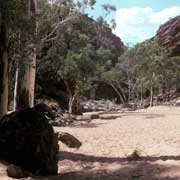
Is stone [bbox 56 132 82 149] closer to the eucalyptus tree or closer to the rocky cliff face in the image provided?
the eucalyptus tree

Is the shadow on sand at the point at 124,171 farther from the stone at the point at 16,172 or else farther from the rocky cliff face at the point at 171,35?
the rocky cliff face at the point at 171,35

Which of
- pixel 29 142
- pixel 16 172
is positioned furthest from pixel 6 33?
pixel 16 172

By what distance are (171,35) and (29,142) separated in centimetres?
6614

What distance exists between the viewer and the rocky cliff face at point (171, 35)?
6962 cm

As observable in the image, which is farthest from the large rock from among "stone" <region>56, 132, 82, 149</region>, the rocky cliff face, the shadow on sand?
the rocky cliff face

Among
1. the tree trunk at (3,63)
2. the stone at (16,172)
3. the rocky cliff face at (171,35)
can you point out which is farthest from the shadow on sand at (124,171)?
the rocky cliff face at (171,35)

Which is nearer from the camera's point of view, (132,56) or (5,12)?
(5,12)

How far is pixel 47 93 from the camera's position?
32219mm

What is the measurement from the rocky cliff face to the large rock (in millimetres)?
61268

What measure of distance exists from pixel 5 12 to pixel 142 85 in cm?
4313

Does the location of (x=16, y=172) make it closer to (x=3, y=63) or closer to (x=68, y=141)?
(x=3, y=63)

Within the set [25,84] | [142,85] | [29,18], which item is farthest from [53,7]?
[142,85]

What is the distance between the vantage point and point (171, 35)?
72.1 metres

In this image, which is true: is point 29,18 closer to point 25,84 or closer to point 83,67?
point 25,84
